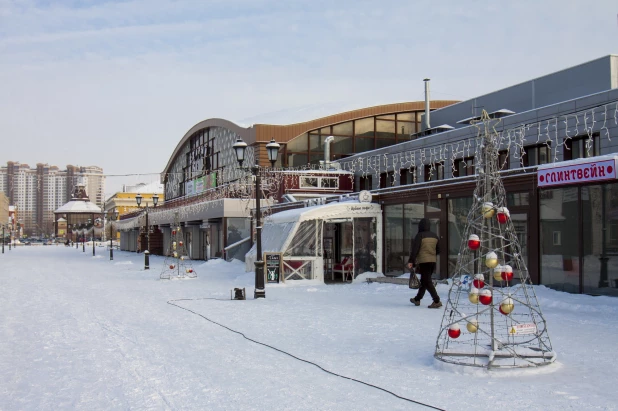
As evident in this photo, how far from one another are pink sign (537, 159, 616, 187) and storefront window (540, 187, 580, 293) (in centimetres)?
38

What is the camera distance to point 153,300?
54.5ft

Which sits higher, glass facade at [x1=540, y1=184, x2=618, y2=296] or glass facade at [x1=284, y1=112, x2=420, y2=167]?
glass facade at [x1=284, y1=112, x2=420, y2=167]

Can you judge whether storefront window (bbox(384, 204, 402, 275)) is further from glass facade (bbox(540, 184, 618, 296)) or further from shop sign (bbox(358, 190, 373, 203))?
glass facade (bbox(540, 184, 618, 296))

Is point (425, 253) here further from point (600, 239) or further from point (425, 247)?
point (600, 239)

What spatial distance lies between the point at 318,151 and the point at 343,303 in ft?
82.8

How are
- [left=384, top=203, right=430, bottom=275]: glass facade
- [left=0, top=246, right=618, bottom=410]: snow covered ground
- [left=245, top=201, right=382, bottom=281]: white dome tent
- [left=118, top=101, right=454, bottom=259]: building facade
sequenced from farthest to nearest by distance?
1. [left=118, top=101, right=454, bottom=259]: building facade
2. [left=245, top=201, right=382, bottom=281]: white dome tent
3. [left=384, top=203, right=430, bottom=275]: glass facade
4. [left=0, top=246, right=618, bottom=410]: snow covered ground

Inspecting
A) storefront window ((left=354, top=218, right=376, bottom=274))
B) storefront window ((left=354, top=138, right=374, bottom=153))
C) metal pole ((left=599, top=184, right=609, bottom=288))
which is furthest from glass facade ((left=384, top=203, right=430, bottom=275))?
storefront window ((left=354, top=138, right=374, bottom=153))

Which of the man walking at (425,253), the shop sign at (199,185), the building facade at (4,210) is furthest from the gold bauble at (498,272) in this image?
the building facade at (4,210)

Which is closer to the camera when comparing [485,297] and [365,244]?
[485,297]

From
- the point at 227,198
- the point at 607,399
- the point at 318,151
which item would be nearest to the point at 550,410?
the point at 607,399

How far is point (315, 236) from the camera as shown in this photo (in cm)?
2144

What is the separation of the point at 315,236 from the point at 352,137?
1993 cm

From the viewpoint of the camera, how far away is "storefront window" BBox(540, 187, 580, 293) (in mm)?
14992

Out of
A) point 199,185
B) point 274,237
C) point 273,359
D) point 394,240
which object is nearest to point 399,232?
point 394,240
